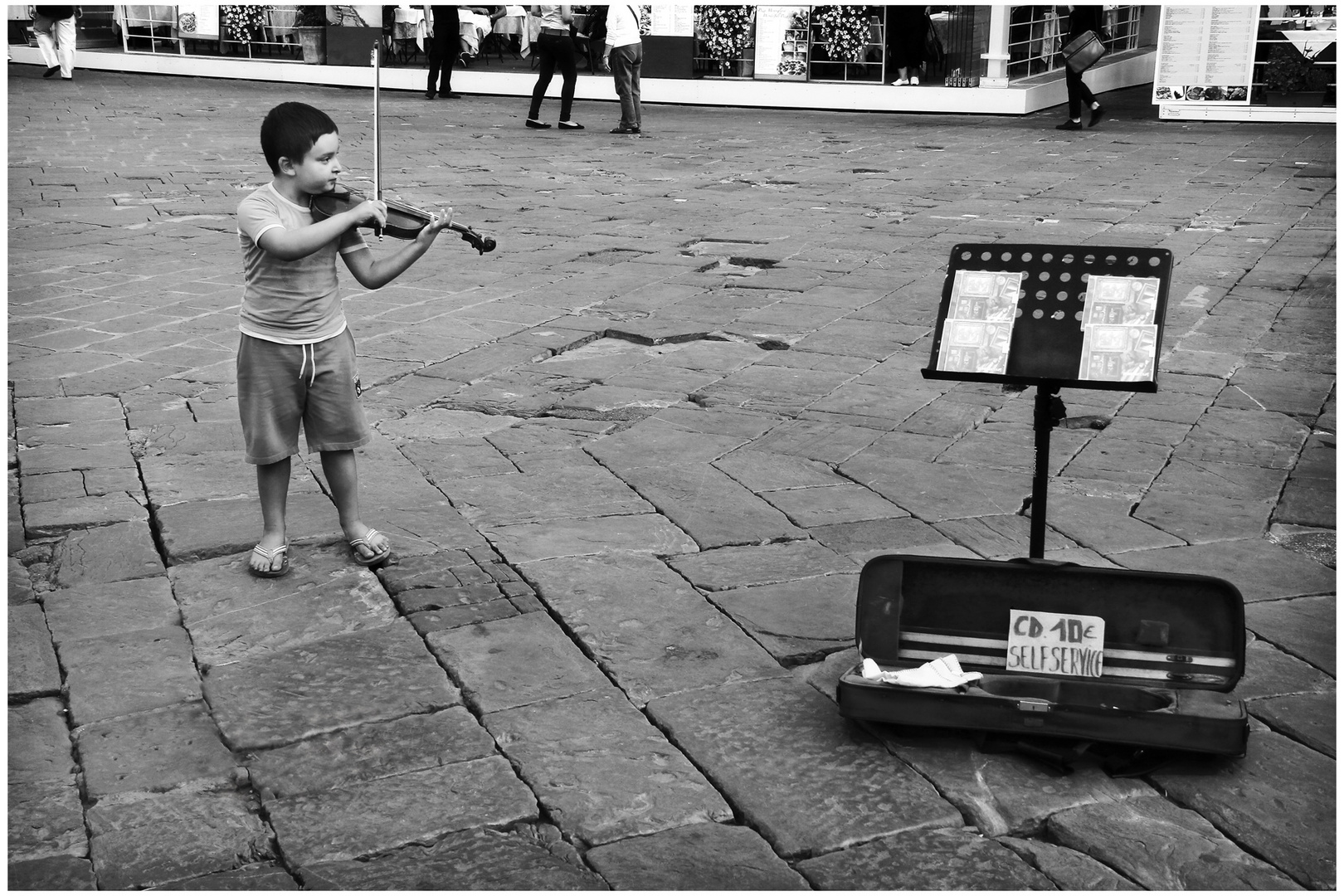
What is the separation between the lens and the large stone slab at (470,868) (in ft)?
6.91

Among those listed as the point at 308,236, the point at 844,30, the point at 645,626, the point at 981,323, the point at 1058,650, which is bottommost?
the point at 645,626

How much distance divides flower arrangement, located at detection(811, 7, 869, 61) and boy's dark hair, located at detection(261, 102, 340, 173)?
459 inches

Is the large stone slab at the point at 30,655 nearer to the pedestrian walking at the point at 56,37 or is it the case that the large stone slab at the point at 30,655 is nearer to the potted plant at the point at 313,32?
the potted plant at the point at 313,32

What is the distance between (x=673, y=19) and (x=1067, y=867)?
45.0ft

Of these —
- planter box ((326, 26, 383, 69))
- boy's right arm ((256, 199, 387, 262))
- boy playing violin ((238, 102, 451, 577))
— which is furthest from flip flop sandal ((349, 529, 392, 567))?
planter box ((326, 26, 383, 69))

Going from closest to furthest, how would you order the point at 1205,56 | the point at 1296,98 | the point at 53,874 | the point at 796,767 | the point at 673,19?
the point at 53,874, the point at 796,767, the point at 1296,98, the point at 1205,56, the point at 673,19

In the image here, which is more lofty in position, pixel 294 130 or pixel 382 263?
pixel 294 130

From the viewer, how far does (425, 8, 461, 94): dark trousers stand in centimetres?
1509

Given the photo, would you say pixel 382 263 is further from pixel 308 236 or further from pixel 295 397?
pixel 295 397

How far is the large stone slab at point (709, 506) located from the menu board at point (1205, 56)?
1042cm

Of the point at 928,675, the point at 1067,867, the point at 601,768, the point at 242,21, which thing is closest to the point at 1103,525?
the point at 928,675

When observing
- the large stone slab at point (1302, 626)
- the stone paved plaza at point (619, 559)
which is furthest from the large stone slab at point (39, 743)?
the large stone slab at point (1302, 626)

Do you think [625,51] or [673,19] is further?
[673,19]

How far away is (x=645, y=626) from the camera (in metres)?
2.99
